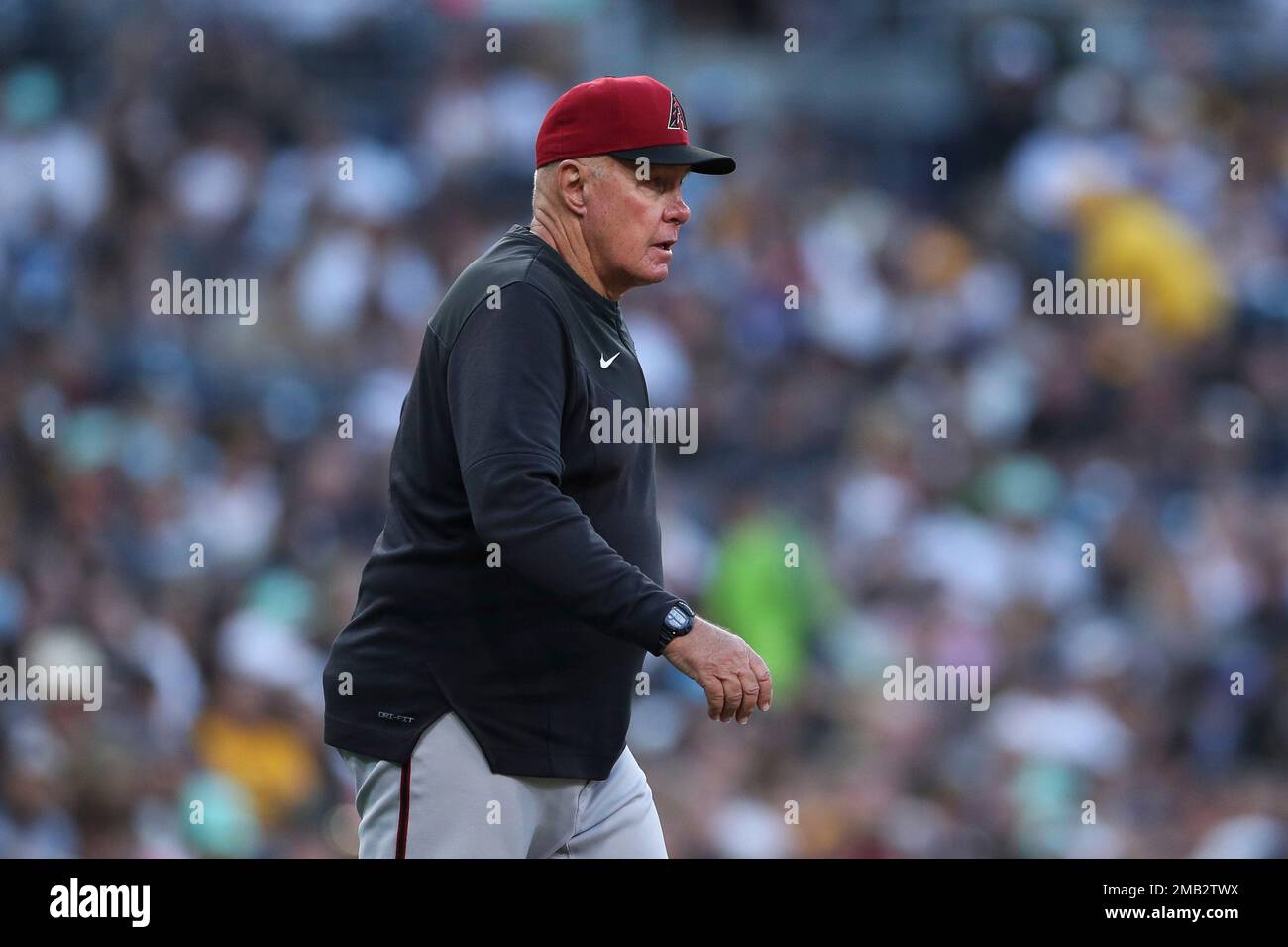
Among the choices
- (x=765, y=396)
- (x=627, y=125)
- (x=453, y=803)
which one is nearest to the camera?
(x=453, y=803)

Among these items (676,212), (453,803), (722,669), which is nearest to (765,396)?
Answer: (676,212)

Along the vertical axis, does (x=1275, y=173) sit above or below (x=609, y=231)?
above

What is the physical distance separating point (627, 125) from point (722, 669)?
87 centimetres

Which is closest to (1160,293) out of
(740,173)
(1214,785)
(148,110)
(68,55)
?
(740,173)

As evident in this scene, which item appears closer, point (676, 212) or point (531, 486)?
point (531, 486)

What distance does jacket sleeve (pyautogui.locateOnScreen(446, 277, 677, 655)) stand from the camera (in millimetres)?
2350

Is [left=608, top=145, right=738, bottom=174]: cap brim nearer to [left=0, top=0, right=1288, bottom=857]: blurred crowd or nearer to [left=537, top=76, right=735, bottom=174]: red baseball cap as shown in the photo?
[left=537, top=76, right=735, bottom=174]: red baseball cap

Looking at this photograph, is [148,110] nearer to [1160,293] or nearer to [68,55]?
[68,55]

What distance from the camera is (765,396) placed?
6688 millimetres

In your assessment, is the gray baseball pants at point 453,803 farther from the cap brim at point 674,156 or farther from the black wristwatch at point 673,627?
the cap brim at point 674,156

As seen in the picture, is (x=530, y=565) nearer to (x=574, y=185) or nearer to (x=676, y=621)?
(x=676, y=621)

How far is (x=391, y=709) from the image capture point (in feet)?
8.31

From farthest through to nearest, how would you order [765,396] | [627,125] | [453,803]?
[765,396]
[627,125]
[453,803]
